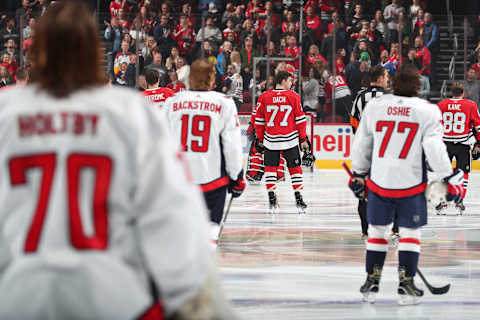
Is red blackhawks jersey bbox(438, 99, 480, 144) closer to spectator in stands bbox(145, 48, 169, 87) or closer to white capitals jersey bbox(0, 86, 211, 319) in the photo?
spectator in stands bbox(145, 48, 169, 87)

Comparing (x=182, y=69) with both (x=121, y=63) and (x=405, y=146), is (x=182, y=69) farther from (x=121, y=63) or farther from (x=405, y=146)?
(x=405, y=146)

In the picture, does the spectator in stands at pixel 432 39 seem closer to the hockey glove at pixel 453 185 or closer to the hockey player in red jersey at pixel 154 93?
the hockey player in red jersey at pixel 154 93

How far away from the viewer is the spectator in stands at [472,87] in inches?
547

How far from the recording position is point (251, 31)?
47.8ft

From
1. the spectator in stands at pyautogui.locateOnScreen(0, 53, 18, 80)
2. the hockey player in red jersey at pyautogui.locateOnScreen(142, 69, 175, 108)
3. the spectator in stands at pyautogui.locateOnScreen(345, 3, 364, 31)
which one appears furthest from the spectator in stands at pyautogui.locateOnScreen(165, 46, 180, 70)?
the hockey player in red jersey at pyautogui.locateOnScreen(142, 69, 175, 108)

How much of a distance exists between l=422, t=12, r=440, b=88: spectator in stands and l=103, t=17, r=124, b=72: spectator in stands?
17.8 ft

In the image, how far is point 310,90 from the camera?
14.0m

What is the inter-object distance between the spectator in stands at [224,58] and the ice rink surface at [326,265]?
4.93 metres

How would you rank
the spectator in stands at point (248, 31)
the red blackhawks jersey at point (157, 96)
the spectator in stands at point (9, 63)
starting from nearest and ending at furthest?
the red blackhawks jersey at point (157, 96), the spectator in stands at point (9, 63), the spectator in stands at point (248, 31)

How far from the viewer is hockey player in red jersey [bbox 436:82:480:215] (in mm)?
9203

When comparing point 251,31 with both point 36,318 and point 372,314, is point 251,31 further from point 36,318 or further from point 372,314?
point 36,318

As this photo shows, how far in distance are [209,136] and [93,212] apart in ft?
10.6

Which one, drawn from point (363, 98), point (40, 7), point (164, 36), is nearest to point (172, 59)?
point (164, 36)

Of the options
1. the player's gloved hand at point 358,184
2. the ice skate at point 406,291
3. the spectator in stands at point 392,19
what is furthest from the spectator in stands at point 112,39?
the ice skate at point 406,291
